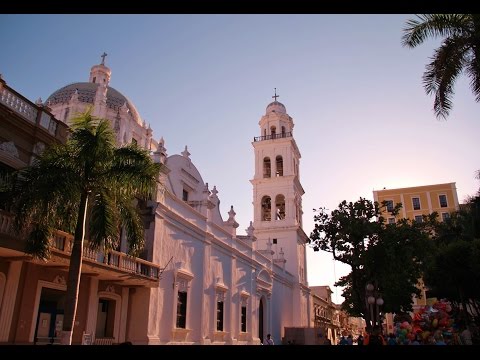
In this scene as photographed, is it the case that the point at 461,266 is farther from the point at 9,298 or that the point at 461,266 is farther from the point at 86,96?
the point at 86,96

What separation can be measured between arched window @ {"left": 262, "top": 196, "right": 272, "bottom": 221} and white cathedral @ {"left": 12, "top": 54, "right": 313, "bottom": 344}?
0.10m

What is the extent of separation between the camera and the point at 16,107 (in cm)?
1310

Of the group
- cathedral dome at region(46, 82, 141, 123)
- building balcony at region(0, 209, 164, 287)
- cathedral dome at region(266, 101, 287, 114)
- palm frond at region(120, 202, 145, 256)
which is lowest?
building balcony at region(0, 209, 164, 287)

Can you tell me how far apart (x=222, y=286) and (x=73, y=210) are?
14044 millimetres

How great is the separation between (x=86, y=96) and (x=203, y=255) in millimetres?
13399

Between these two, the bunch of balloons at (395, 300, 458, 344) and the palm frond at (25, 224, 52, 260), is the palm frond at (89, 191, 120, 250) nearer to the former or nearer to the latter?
the palm frond at (25, 224, 52, 260)

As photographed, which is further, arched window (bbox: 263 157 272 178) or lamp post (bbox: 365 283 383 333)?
arched window (bbox: 263 157 272 178)

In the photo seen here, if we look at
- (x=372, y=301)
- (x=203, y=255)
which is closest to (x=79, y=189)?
(x=203, y=255)

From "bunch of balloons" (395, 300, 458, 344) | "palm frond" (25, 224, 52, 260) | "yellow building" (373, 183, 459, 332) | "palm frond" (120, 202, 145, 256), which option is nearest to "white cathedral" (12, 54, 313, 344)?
"palm frond" (25, 224, 52, 260)

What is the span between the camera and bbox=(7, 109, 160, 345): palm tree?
33.9ft

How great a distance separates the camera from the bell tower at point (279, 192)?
39875mm

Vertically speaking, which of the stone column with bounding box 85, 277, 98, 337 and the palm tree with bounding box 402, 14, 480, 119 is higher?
the palm tree with bounding box 402, 14, 480, 119

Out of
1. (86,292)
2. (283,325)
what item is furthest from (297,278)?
(86,292)
